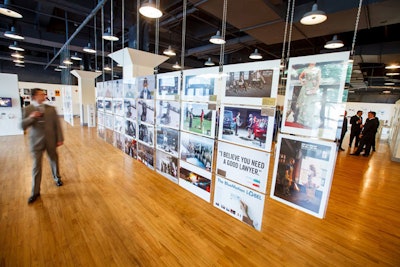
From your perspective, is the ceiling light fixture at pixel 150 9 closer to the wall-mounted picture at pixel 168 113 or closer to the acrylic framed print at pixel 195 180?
the wall-mounted picture at pixel 168 113

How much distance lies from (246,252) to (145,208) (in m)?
Answer: 1.58

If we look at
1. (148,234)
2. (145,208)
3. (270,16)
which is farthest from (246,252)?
(270,16)

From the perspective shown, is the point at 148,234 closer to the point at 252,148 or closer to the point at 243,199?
the point at 243,199

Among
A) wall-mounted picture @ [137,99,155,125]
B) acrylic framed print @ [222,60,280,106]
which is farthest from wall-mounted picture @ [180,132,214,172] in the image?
wall-mounted picture @ [137,99,155,125]

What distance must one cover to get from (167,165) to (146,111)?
139 centimetres

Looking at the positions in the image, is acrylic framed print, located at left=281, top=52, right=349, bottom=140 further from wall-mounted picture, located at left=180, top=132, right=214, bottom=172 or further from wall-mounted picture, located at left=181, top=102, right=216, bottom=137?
wall-mounted picture, located at left=180, top=132, right=214, bottom=172

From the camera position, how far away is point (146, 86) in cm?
418

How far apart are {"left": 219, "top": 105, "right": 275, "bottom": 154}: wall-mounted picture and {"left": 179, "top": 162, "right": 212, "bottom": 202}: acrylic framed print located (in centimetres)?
79

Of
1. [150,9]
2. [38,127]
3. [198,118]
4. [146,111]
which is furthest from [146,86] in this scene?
[38,127]

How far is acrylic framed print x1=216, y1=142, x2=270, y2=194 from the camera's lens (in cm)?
228

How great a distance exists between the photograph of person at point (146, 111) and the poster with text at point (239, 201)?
2.16 meters

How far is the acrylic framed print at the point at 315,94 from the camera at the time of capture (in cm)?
177

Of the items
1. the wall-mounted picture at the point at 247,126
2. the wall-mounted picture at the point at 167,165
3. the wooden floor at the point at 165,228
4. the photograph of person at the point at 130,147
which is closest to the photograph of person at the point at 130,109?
the photograph of person at the point at 130,147

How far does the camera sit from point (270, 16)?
13.8 feet
